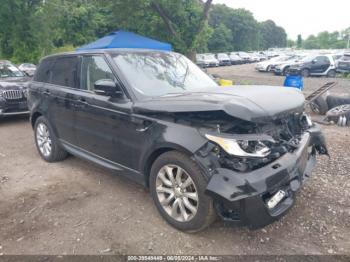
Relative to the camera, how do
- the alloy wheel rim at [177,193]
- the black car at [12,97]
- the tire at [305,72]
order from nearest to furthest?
the alloy wheel rim at [177,193] < the black car at [12,97] < the tire at [305,72]

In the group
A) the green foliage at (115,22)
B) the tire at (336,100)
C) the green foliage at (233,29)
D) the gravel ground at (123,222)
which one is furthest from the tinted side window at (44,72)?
Answer: the green foliage at (233,29)

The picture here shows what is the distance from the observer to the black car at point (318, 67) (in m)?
21.2

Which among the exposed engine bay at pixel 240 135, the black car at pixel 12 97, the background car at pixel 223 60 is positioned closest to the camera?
the exposed engine bay at pixel 240 135

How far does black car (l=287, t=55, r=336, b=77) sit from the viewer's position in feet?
69.6

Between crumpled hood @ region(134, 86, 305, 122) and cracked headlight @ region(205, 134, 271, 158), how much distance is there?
0.22 meters

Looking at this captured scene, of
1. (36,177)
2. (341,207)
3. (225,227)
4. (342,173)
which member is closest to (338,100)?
(342,173)

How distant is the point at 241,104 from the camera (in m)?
2.59

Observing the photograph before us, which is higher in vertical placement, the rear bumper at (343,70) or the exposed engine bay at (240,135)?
the exposed engine bay at (240,135)

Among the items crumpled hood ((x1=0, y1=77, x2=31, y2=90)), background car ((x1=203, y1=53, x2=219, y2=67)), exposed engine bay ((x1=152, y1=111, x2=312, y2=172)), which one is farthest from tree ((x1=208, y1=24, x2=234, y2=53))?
exposed engine bay ((x1=152, y1=111, x2=312, y2=172))

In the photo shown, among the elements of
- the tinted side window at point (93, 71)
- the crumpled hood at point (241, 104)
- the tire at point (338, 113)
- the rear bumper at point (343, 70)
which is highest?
the tinted side window at point (93, 71)

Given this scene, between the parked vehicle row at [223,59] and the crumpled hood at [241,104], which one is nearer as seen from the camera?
the crumpled hood at [241,104]

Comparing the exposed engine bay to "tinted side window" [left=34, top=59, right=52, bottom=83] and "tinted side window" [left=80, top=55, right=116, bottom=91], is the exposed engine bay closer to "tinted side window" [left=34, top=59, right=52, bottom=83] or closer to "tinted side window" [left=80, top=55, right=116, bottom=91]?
"tinted side window" [left=80, top=55, right=116, bottom=91]

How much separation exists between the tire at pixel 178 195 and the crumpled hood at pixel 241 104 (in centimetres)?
47

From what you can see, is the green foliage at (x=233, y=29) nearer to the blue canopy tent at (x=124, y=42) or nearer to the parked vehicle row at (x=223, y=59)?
the parked vehicle row at (x=223, y=59)
